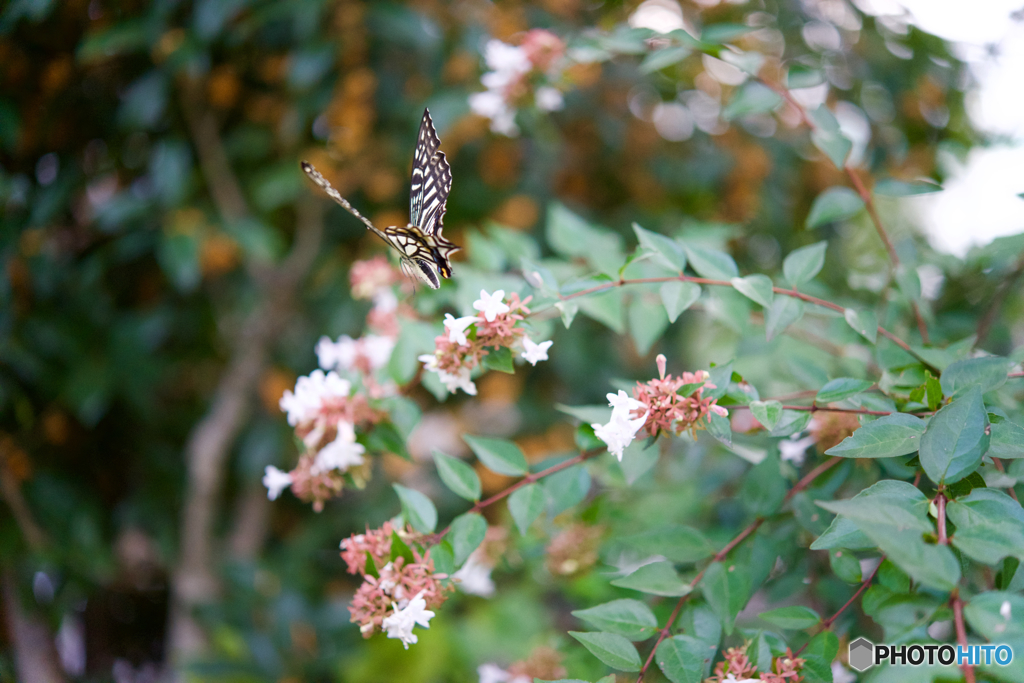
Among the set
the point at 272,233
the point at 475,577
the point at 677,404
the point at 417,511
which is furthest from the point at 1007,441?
the point at 272,233

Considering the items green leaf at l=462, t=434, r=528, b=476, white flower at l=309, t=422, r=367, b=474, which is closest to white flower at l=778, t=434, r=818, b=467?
green leaf at l=462, t=434, r=528, b=476

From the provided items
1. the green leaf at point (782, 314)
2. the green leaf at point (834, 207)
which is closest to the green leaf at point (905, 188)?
the green leaf at point (834, 207)

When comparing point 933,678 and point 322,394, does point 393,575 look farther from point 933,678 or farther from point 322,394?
point 933,678

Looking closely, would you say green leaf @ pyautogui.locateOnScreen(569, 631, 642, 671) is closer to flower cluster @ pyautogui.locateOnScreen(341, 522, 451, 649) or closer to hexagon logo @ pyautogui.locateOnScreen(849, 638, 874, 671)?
flower cluster @ pyautogui.locateOnScreen(341, 522, 451, 649)

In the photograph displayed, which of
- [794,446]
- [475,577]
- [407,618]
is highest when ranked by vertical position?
[407,618]

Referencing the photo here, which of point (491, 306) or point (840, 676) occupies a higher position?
point (491, 306)

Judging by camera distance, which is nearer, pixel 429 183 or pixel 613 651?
pixel 613 651

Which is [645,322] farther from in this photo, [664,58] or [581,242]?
[664,58]
